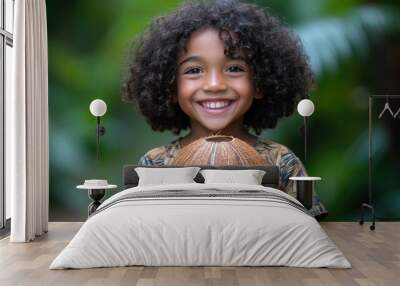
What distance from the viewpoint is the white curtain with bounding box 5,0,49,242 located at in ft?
20.5

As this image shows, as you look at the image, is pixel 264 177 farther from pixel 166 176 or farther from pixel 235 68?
pixel 235 68

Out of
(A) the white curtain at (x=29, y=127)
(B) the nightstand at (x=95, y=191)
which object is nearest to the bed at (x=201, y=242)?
(A) the white curtain at (x=29, y=127)

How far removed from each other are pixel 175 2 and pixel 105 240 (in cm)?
394

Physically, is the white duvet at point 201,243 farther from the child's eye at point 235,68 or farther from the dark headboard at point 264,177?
the child's eye at point 235,68

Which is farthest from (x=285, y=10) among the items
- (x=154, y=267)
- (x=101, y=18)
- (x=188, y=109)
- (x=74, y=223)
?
(x=154, y=267)

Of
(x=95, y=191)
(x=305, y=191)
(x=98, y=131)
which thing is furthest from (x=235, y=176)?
(x=98, y=131)

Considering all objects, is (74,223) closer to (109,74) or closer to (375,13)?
(109,74)

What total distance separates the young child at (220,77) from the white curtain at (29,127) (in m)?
1.30

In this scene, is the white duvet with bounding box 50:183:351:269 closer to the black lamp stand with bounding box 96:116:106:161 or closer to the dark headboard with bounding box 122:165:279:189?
the dark headboard with bounding box 122:165:279:189

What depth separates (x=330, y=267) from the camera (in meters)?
4.66

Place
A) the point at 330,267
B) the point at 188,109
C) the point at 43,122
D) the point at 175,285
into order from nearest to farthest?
1. the point at 175,285
2. the point at 330,267
3. the point at 43,122
4. the point at 188,109

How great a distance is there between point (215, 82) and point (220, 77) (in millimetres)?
84

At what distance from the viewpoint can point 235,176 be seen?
6707 millimetres

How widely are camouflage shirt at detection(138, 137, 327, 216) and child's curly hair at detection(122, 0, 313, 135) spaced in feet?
0.66
